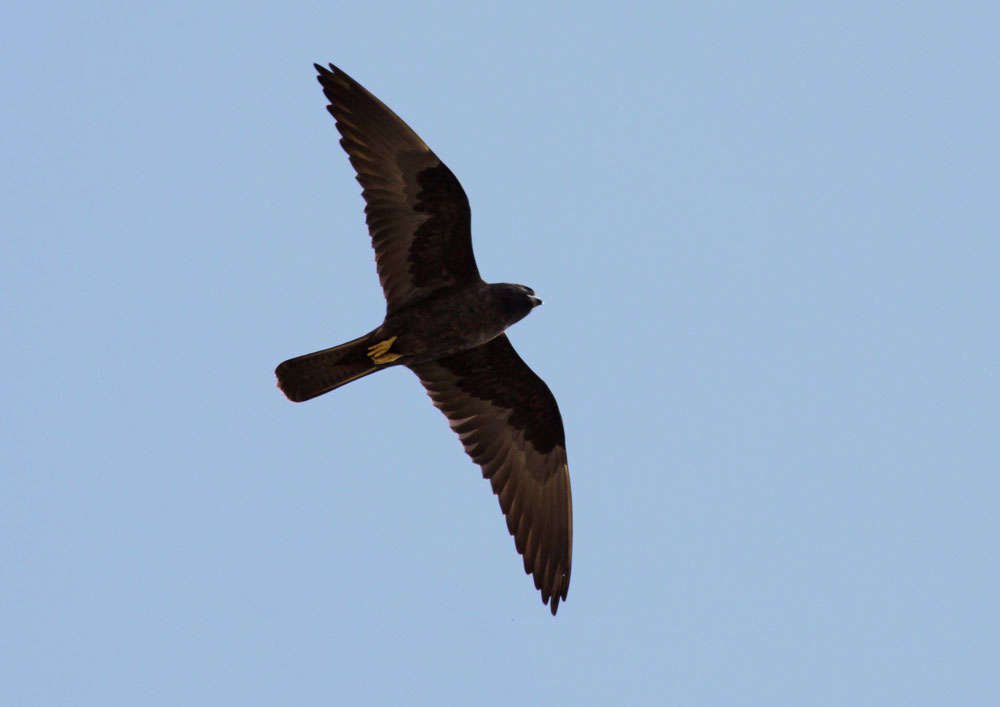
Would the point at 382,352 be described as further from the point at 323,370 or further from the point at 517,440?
the point at 517,440

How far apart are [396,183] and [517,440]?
3419 millimetres

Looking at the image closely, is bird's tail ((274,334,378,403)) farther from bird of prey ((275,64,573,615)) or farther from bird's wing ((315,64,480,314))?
bird's wing ((315,64,480,314))

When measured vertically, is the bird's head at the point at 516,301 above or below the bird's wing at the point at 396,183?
below

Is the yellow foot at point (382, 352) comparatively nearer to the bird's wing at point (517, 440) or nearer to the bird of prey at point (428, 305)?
the bird of prey at point (428, 305)

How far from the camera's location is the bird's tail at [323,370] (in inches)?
509

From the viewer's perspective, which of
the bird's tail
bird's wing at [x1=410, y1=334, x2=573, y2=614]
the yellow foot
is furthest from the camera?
bird's wing at [x1=410, y1=334, x2=573, y2=614]

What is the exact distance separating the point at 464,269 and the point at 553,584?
12.7 ft

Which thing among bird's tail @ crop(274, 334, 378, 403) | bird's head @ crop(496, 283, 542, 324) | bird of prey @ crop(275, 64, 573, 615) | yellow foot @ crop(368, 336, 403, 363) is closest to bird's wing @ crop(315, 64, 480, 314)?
bird of prey @ crop(275, 64, 573, 615)

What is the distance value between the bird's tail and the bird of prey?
0.4 inches

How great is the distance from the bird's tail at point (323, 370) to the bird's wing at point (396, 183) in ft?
3.23

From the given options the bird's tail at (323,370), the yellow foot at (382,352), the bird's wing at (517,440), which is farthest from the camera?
the bird's wing at (517,440)

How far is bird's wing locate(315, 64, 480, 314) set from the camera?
12.9 m

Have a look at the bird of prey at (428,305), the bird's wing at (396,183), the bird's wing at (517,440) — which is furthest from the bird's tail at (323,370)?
the bird's wing at (517,440)

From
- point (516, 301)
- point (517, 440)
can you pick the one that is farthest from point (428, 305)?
point (517, 440)
